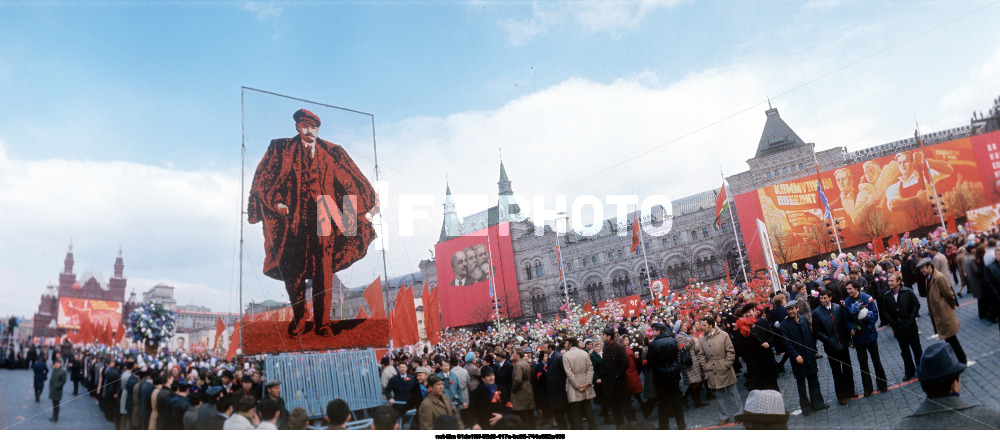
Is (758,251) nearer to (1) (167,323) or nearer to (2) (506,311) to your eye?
(2) (506,311)

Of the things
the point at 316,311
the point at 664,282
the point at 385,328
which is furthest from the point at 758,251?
the point at 316,311

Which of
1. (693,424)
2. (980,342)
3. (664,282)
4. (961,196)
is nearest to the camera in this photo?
(980,342)

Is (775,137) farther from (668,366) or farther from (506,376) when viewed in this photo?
(506,376)

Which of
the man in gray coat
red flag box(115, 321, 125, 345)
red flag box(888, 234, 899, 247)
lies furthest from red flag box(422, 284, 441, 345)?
the man in gray coat

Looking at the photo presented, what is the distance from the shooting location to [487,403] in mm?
5086

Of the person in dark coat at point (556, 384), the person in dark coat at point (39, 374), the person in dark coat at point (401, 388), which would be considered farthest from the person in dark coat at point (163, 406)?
the person in dark coat at point (556, 384)

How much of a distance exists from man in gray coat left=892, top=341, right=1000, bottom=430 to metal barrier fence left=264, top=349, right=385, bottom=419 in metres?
4.19

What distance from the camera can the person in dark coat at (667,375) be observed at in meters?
4.74

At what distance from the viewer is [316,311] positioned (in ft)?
23.6

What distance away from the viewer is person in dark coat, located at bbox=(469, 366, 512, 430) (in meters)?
5.05

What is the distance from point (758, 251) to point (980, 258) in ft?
6.84

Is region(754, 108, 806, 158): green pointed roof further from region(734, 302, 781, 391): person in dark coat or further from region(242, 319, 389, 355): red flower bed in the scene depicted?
region(242, 319, 389, 355): red flower bed

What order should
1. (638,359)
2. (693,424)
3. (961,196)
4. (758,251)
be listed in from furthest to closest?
1. (758,251)
2. (638,359)
3. (693,424)
4. (961,196)

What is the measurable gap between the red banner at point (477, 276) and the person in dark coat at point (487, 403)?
1.92 metres
